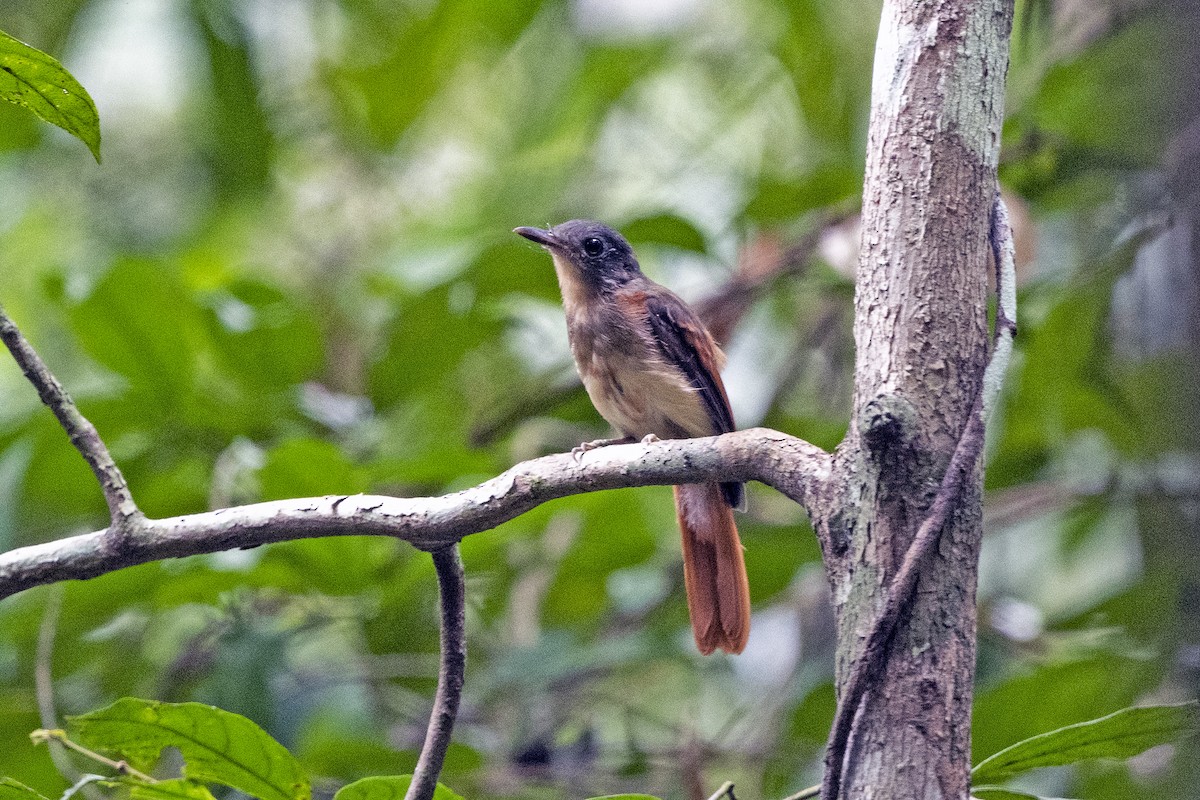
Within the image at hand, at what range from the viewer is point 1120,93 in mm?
3307

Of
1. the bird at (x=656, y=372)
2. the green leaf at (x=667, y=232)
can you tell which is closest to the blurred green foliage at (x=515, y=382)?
the green leaf at (x=667, y=232)

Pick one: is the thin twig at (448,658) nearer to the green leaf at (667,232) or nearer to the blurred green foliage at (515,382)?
the blurred green foliage at (515,382)

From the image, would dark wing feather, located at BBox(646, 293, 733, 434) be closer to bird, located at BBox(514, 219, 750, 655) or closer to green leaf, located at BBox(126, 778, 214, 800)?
bird, located at BBox(514, 219, 750, 655)

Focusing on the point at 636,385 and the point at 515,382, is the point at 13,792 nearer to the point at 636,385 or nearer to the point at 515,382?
the point at 636,385

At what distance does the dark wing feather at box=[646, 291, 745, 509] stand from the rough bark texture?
158 centimetres

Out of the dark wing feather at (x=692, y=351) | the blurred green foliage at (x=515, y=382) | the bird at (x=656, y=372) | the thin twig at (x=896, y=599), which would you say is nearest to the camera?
the thin twig at (x=896, y=599)

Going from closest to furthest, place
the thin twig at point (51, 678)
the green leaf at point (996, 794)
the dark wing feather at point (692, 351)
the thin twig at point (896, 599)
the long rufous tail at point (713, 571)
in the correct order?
1. the thin twig at point (896, 599)
2. the green leaf at point (996, 794)
3. the thin twig at point (51, 678)
4. the long rufous tail at point (713, 571)
5. the dark wing feather at point (692, 351)

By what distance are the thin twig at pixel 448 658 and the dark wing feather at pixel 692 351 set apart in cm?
149

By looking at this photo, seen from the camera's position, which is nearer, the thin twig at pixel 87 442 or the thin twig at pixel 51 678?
the thin twig at pixel 87 442

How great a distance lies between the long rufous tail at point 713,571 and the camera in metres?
2.74

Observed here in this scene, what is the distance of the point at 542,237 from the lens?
3371 mm

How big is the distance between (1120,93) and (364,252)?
3.41 meters

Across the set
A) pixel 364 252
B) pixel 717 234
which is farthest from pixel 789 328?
pixel 364 252

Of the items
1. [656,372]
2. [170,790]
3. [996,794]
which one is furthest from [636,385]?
[170,790]
